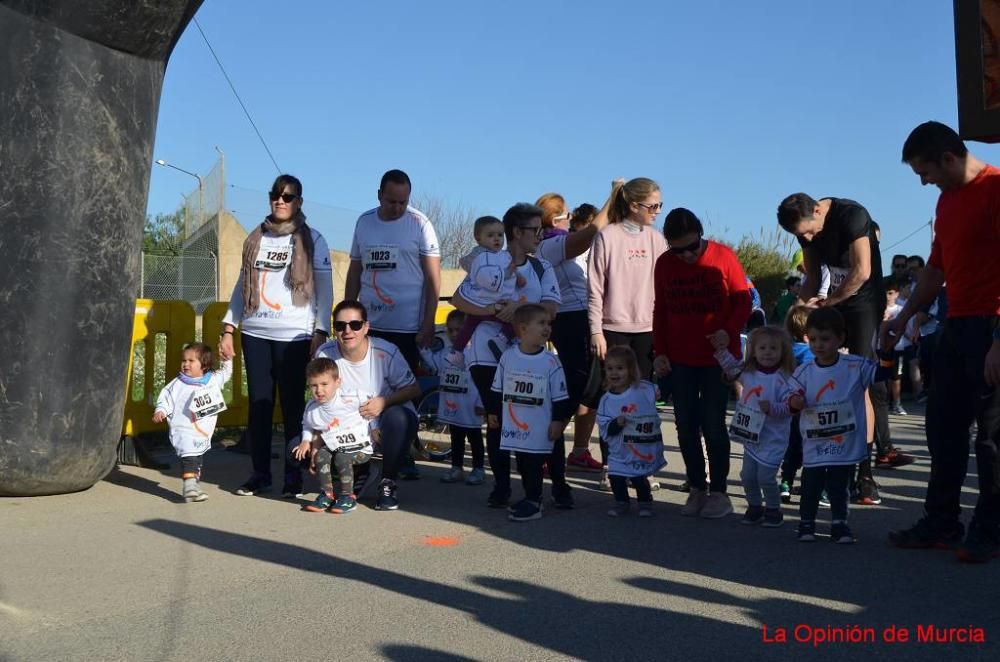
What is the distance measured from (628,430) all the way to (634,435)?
45 mm

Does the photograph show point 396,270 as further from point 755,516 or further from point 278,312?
point 755,516

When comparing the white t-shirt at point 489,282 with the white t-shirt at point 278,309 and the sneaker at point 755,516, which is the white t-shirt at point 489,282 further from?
the sneaker at point 755,516

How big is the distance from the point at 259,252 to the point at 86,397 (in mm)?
1378

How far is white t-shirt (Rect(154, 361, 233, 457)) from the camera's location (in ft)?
23.5

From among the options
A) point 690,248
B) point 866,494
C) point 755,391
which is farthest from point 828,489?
point 690,248

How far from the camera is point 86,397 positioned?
671 centimetres

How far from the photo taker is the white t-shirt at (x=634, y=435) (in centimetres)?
678

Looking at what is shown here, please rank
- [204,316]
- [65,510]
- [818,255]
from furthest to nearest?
[204,316] → [818,255] → [65,510]

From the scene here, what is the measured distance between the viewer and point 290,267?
24.2ft

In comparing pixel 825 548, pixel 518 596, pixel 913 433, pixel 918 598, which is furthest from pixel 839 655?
pixel 913 433

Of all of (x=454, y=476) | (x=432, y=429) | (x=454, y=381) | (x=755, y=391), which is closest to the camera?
(x=755, y=391)

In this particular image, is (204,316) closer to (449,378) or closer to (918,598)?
(449,378)

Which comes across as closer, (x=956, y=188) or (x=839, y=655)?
(x=839, y=655)

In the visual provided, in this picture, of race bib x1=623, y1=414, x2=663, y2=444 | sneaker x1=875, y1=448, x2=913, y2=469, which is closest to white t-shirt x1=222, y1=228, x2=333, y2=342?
race bib x1=623, y1=414, x2=663, y2=444
